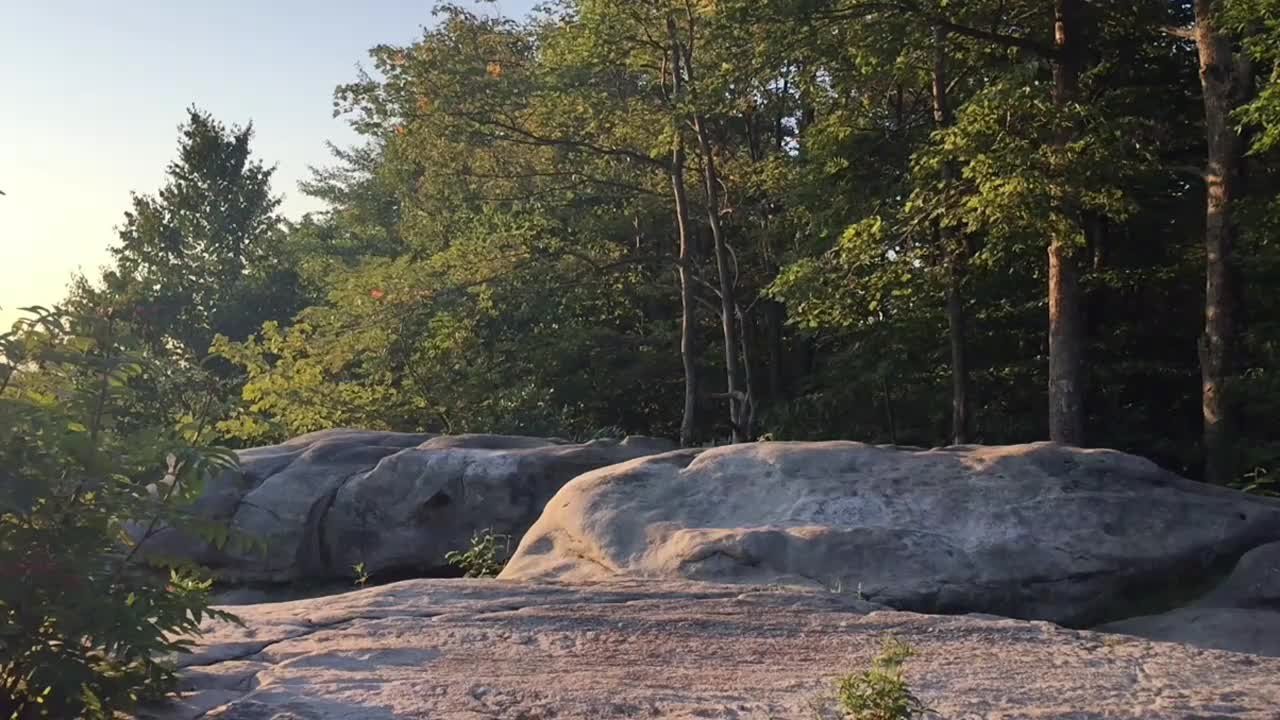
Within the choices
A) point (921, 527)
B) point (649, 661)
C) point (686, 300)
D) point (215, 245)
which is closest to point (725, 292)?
point (686, 300)

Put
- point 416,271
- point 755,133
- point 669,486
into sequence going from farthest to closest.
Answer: point 755,133 → point 416,271 → point 669,486

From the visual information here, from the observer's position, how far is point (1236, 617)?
8.87 metres

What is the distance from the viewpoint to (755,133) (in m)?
26.8

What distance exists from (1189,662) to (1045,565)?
9.73 feet

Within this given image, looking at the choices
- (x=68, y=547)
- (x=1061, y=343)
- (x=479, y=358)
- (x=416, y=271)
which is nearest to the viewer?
(x=68, y=547)

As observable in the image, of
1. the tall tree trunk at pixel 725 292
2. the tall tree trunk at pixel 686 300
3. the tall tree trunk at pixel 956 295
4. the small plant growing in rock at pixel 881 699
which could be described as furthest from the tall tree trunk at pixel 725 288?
Result: the small plant growing in rock at pixel 881 699

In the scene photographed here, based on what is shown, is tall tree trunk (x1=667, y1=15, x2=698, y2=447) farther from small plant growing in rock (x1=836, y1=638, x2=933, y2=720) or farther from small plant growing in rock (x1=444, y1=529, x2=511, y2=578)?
small plant growing in rock (x1=836, y1=638, x2=933, y2=720)

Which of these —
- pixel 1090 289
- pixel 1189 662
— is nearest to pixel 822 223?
pixel 1090 289

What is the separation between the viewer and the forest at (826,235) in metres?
14.8

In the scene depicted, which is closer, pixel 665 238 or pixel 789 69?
pixel 789 69

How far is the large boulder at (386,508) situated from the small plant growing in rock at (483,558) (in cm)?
93

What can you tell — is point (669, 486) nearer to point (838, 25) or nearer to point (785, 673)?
point (785, 673)

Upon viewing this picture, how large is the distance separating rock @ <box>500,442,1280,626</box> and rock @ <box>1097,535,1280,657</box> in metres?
0.20

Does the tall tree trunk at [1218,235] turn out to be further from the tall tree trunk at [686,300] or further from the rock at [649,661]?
the tall tree trunk at [686,300]
